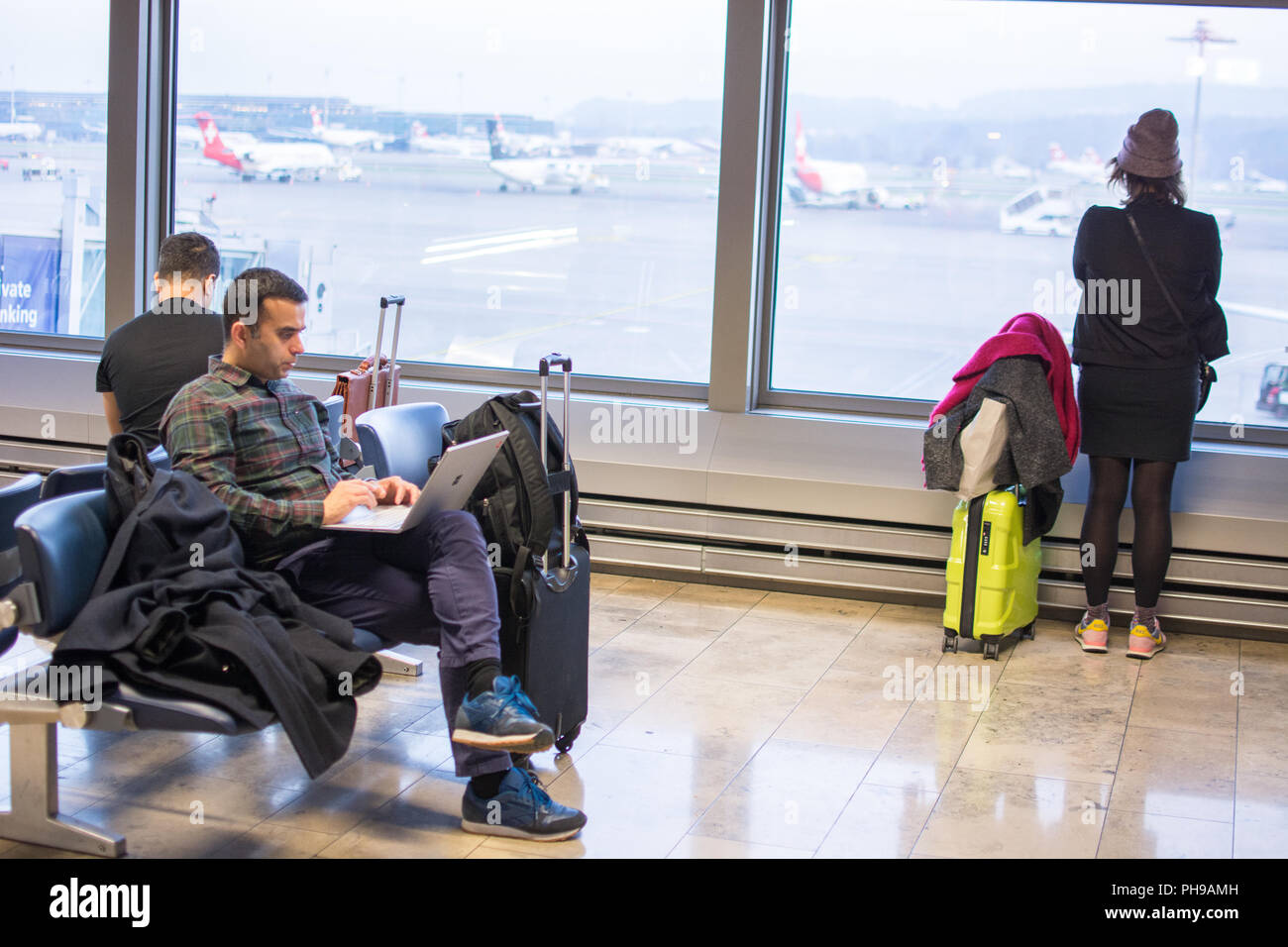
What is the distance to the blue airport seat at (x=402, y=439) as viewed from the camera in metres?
3.71

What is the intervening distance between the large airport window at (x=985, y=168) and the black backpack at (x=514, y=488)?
2543 millimetres

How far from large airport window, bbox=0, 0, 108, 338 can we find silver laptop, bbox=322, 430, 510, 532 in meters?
4.08

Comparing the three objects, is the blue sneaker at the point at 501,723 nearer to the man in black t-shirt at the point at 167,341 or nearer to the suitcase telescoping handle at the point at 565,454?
the suitcase telescoping handle at the point at 565,454

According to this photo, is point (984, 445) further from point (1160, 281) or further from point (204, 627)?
point (204, 627)

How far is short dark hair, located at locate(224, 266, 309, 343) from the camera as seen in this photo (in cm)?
324

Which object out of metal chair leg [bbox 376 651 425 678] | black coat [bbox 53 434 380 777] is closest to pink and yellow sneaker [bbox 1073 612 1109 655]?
metal chair leg [bbox 376 651 425 678]

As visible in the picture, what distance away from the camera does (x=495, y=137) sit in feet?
20.1

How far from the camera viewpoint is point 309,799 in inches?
129

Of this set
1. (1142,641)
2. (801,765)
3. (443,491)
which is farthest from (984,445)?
(443,491)

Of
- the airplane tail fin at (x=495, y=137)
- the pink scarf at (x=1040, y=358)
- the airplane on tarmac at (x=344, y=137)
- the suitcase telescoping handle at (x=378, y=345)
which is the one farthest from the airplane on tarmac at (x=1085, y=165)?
the airplane on tarmac at (x=344, y=137)

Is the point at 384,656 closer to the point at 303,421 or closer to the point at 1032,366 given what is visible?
the point at 303,421

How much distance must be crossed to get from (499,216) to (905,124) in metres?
1.83

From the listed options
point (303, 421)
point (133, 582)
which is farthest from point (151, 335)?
point (133, 582)

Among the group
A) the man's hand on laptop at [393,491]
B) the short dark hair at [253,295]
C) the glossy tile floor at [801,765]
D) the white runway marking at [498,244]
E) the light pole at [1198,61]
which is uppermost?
the light pole at [1198,61]
